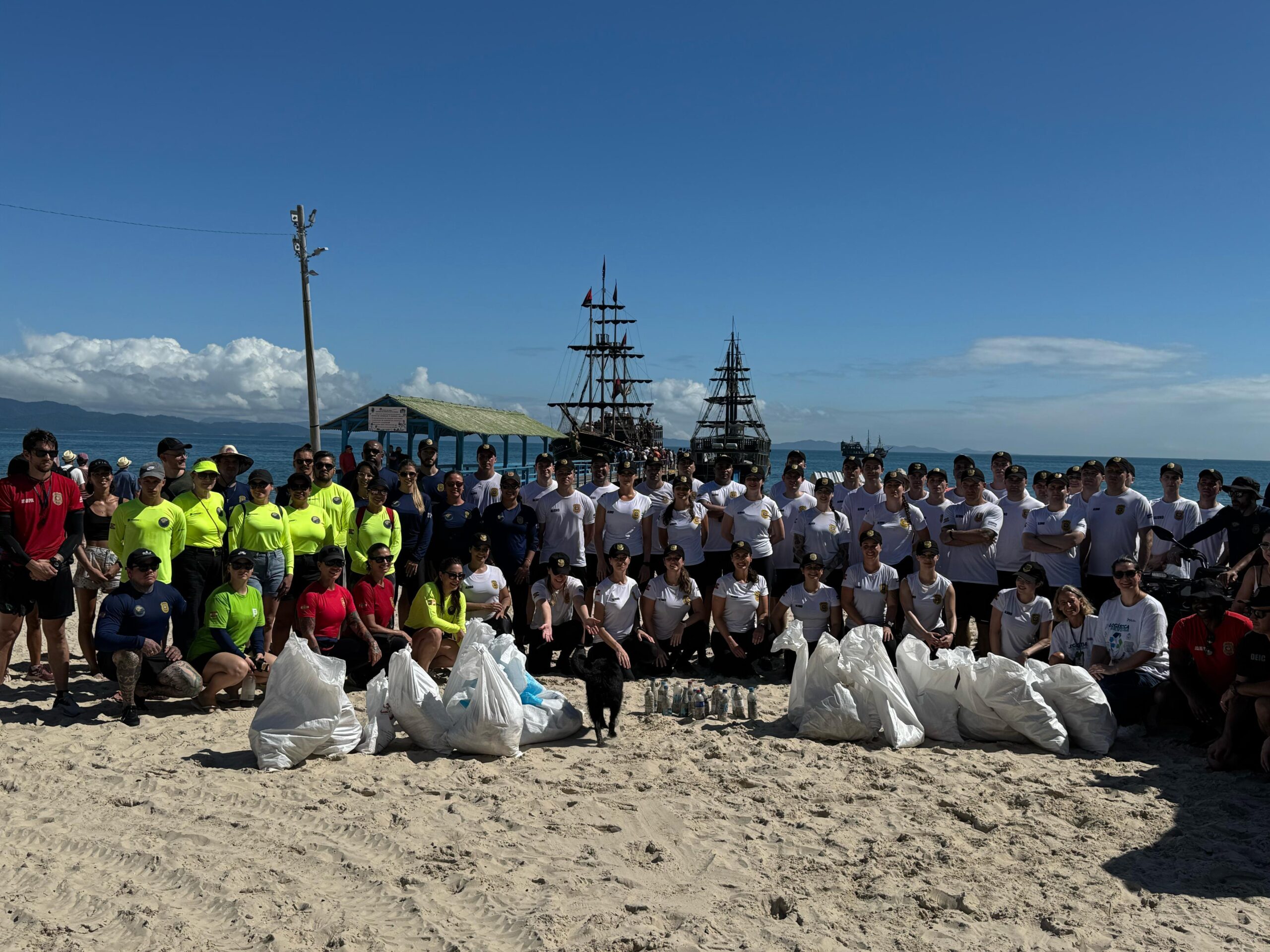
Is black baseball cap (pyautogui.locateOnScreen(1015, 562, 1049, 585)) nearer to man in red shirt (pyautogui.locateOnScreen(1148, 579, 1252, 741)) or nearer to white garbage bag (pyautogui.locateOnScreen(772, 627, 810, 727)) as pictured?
man in red shirt (pyautogui.locateOnScreen(1148, 579, 1252, 741))

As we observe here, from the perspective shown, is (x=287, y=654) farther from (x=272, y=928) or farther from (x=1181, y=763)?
(x=1181, y=763)

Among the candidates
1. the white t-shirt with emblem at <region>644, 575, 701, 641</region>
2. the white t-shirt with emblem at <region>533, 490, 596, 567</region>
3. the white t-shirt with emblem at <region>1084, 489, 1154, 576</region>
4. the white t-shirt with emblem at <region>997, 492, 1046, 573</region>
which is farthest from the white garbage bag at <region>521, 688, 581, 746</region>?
the white t-shirt with emblem at <region>1084, 489, 1154, 576</region>

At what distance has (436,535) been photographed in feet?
24.5

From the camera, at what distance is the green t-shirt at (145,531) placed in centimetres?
577

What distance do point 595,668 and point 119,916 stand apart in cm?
270

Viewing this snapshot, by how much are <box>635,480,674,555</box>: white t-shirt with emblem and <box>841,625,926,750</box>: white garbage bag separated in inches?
99.8

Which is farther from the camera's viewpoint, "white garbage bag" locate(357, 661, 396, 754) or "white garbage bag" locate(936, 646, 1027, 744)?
"white garbage bag" locate(936, 646, 1027, 744)

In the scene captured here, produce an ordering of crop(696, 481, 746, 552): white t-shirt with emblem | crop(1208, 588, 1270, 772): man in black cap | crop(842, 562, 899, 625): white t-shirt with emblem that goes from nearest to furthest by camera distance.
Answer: crop(1208, 588, 1270, 772): man in black cap, crop(842, 562, 899, 625): white t-shirt with emblem, crop(696, 481, 746, 552): white t-shirt with emblem

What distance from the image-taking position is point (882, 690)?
206 inches

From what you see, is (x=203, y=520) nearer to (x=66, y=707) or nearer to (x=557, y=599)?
(x=66, y=707)

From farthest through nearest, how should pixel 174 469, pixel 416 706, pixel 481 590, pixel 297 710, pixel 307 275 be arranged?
pixel 307 275, pixel 481 590, pixel 174 469, pixel 416 706, pixel 297 710

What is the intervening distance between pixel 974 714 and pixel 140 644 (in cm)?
539

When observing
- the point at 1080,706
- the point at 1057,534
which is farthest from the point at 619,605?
the point at 1057,534

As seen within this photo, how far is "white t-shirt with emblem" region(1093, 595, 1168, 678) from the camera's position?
557 cm
